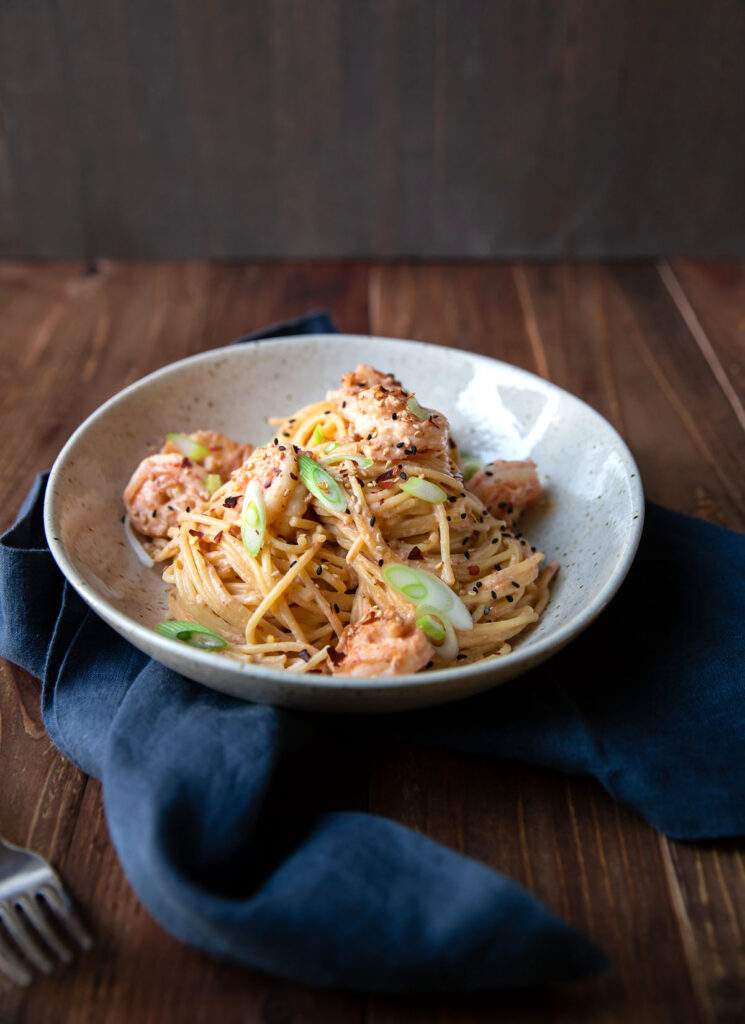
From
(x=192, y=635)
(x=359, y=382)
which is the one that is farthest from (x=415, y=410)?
(x=192, y=635)

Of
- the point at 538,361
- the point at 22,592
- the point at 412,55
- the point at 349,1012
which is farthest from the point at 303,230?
the point at 349,1012

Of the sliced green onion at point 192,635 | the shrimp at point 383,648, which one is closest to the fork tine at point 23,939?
the sliced green onion at point 192,635

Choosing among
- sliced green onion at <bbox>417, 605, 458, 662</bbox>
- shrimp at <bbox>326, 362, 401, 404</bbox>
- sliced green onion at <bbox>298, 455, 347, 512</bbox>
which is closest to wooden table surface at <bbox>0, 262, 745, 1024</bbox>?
sliced green onion at <bbox>417, 605, 458, 662</bbox>

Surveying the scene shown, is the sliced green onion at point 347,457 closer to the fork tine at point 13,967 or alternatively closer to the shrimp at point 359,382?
the shrimp at point 359,382

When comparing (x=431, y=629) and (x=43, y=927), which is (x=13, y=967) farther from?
(x=431, y=629)

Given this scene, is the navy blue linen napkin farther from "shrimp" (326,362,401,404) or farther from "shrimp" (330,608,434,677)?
"shrimp" (326,362,401,404)

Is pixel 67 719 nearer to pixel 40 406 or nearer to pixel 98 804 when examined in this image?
pixel 98 804
